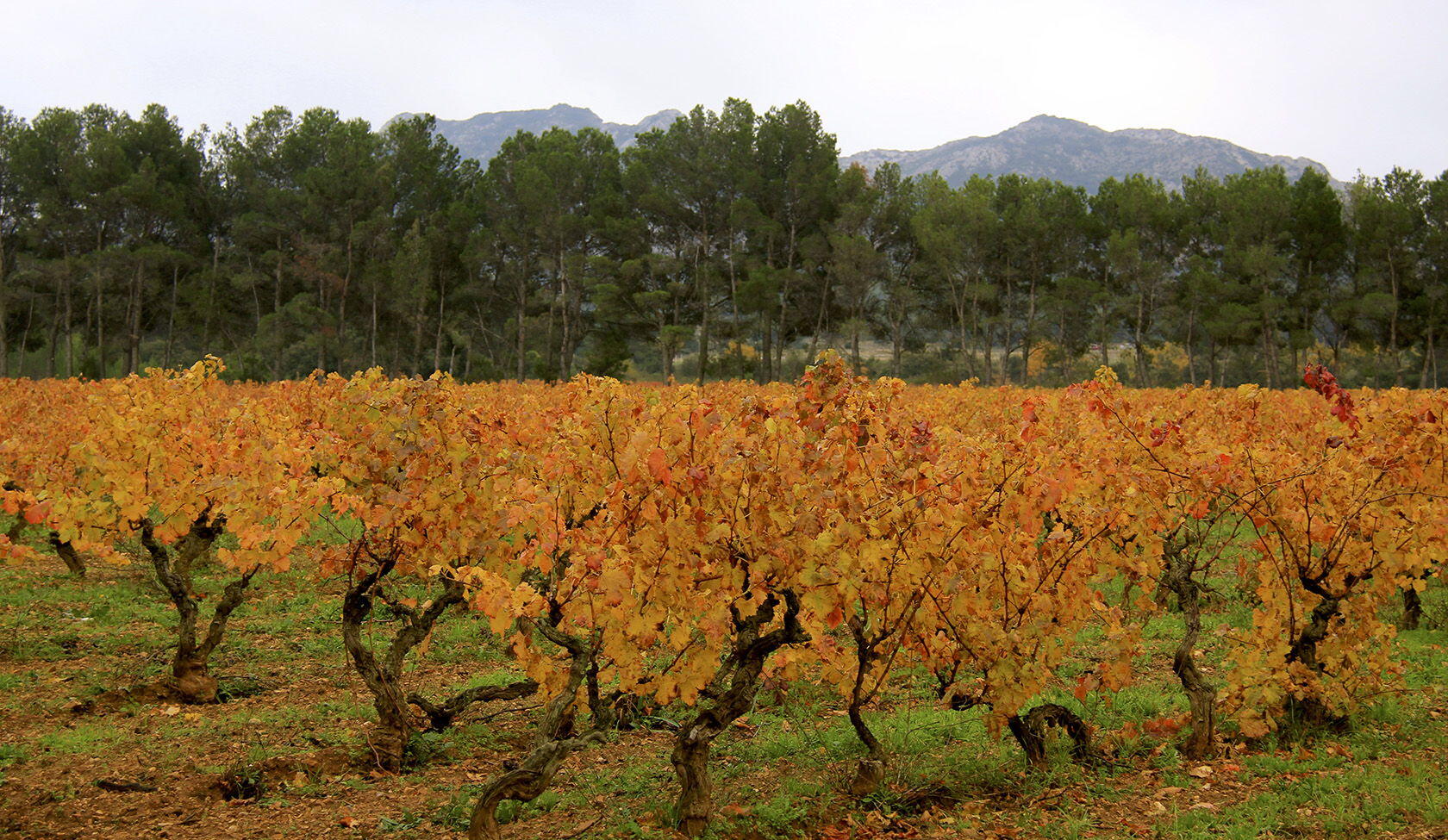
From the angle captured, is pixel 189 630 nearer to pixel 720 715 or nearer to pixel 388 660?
pixel 388 660

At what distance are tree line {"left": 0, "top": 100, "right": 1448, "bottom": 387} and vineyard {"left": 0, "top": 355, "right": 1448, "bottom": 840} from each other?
31007mm

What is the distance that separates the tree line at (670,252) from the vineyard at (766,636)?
102ft

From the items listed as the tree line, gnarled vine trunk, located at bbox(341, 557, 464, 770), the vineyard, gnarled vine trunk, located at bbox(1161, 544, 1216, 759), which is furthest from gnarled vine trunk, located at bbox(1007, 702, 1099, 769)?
the tree line

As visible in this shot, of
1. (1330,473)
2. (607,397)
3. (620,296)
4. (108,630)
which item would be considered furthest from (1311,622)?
(620,296)

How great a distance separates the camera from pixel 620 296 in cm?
3862

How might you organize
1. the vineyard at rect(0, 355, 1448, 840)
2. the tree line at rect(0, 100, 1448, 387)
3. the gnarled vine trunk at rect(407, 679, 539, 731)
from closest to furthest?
the vineyard at rect(0, 355, 1448, 840)
the gnarled vine trunk at rect(407, 679, 539, 731)
the tree line at rect(0, 100, 1448, 387)

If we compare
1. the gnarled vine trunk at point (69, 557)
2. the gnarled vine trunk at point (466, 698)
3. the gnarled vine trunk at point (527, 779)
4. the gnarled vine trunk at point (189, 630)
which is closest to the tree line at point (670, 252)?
the gnarled vine trunk at point (69, 557)

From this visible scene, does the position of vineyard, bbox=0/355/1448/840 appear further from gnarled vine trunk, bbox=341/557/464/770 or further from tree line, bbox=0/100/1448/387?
tree line, bbox=0/100/1448/387

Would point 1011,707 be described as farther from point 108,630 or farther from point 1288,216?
point 1288,216

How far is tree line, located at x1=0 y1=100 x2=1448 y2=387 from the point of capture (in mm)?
38625

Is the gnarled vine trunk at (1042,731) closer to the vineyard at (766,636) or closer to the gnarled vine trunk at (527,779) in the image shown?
the vineyard at (766,636)

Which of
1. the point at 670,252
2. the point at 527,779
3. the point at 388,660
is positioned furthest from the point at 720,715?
the point at 670,252

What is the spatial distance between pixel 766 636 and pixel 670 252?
124 ft

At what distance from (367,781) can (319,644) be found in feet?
11.2
